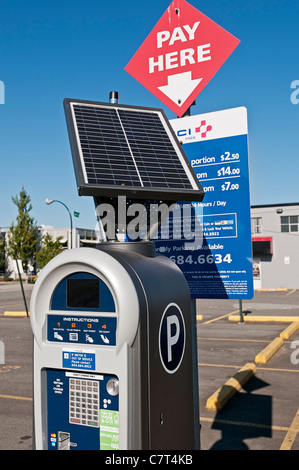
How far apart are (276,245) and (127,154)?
36395 millimetres

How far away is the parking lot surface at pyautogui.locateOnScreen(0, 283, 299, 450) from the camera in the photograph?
5770 mm

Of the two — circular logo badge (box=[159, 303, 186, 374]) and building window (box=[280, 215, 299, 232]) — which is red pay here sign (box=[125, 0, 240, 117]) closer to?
circular logo badge (box=[159, 303, 186, 374])

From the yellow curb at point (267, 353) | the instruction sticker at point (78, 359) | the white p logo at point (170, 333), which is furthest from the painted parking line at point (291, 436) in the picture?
the instruction sticker at point (78, 359)

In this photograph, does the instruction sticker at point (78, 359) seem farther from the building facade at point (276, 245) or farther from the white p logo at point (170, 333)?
the building facade at point (276, 245)

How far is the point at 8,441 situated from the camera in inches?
229

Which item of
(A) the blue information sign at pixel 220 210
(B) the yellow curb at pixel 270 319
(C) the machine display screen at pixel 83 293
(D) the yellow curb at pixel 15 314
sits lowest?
(D) the yellow curb at pixel 15 314

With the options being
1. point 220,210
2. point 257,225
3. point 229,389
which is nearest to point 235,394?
point 229,389

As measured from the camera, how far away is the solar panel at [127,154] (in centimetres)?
287

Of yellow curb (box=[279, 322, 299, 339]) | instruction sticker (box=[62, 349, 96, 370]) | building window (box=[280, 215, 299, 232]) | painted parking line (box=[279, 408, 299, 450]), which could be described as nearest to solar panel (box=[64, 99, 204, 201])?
instruction sticker (box=[62, 349, 96, 370])

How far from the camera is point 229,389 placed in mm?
7367

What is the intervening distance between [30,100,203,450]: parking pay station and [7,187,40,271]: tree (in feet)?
188

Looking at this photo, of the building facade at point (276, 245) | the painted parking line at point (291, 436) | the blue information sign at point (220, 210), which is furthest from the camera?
the building facade at point (276, 245)

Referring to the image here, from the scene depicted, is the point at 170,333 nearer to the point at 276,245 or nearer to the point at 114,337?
the point at 114,337

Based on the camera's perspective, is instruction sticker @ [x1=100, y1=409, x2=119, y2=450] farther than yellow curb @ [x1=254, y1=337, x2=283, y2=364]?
No
